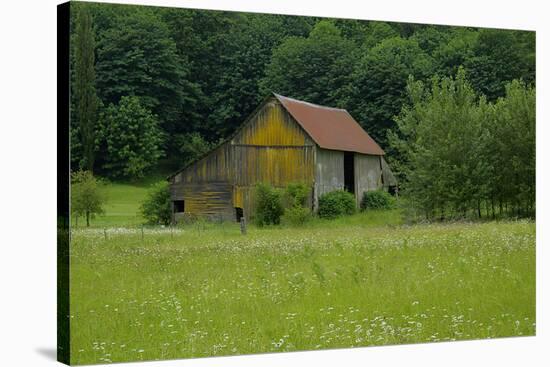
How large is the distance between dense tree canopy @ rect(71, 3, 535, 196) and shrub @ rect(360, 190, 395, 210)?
607 millimetres

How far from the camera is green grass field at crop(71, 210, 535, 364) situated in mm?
13250

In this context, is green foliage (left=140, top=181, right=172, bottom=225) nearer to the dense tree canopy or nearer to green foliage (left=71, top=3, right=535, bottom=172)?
the dense tree canopy

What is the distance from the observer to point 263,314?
14086 mm

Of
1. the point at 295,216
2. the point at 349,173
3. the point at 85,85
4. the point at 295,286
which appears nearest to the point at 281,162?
the point at 295,216

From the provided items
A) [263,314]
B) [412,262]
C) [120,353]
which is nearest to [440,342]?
[412,262]

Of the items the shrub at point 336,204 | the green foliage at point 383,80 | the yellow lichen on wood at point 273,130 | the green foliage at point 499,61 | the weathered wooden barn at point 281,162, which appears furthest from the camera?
the green foliage at point 499,61

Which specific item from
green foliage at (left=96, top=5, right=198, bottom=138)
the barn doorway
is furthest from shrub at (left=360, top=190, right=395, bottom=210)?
green foliage at (left=96, top=5, right=198, bottom=138)

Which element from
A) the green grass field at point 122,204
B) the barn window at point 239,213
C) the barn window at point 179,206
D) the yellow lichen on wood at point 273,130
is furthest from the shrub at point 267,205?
the green grass field at point 122,204

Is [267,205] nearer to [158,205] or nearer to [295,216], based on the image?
[295,216]

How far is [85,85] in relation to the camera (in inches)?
517

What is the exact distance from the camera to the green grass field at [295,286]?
1325 cm

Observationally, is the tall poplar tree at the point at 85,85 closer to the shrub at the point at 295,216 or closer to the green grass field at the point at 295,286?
→ the green grass field at the point at 295,286

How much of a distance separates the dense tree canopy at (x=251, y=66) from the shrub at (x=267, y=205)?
1.13 meters

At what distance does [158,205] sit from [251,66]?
2.66 meters
